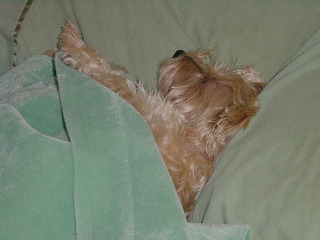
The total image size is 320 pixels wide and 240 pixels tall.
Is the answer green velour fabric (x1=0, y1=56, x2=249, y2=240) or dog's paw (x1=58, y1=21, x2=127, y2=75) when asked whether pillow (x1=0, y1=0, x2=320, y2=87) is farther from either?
green velour fabric (x1=0, y1=56, x2=249, y2=240)

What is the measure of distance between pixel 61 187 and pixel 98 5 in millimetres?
684

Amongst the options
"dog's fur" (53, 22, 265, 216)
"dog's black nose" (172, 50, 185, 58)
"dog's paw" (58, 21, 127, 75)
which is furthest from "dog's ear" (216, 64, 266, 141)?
"dog's paw" (58, 21, 127, 75)

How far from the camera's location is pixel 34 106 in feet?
4.74

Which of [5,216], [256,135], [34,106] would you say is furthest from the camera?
[34,106]

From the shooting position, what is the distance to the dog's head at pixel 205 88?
1487 mm

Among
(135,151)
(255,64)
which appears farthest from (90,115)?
(255,64)

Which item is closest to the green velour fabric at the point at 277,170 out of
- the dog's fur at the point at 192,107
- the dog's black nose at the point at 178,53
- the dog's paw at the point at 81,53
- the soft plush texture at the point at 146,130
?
the soft plush texture at the point at 146,130

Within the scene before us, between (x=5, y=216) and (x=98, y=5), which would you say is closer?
(x=5, y=216)

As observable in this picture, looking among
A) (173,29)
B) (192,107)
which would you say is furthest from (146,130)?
(173,29)

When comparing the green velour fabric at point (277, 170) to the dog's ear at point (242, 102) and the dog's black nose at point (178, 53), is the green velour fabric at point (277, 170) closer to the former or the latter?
the dog's ear at point (242, 102)

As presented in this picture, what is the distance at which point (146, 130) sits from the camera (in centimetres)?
128

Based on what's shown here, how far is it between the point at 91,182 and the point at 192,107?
0.50m

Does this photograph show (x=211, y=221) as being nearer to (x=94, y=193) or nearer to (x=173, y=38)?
(x=94, y=193)

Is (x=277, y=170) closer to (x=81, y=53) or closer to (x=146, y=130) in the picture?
(x=146, y=130)
